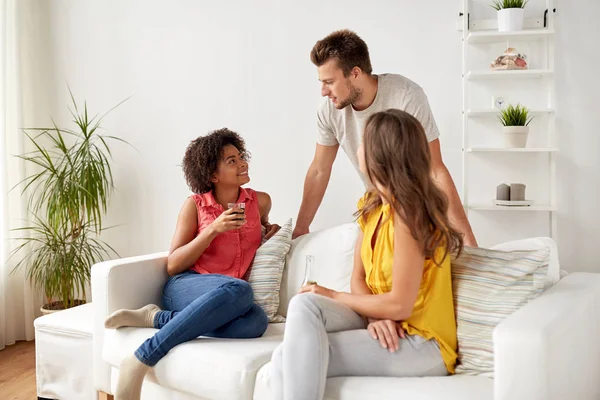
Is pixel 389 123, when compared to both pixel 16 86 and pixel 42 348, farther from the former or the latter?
pixel 16 86

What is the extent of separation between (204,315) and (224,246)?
49 cm

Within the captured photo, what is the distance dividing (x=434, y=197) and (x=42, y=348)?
1879 mm

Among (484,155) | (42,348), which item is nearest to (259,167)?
(484,155)

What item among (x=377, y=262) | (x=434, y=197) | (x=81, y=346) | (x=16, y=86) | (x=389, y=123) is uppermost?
(x=16, y=86)

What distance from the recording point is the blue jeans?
7.06 feet

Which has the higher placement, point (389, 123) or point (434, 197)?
point (389, 123)

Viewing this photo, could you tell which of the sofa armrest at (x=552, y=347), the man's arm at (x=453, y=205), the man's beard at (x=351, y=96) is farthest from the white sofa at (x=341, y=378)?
the man's beard at (x=351, y=96)

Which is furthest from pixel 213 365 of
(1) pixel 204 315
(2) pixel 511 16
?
(2) pixel 511 16

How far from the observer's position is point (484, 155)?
303cm

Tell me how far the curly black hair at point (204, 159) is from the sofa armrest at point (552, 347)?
4.72ft

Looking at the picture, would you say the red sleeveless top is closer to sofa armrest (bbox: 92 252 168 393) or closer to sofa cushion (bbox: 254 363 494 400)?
sofa armrest (bbox: 92 252 168 393)

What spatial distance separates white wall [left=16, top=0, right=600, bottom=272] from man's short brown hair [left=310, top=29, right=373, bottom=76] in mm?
589

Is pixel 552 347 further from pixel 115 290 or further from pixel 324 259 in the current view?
pixel 115 290

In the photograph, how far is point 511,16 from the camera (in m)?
2.78
